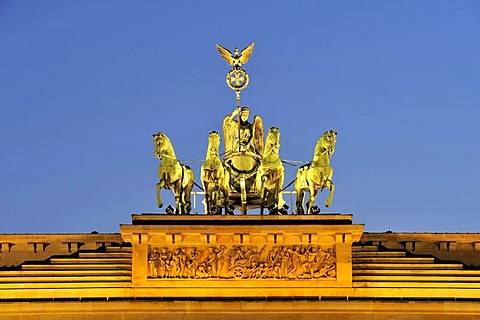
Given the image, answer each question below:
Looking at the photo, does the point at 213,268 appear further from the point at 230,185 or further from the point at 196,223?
the point at 230,185

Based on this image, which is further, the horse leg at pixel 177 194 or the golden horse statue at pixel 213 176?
the horse leg at pixel 177 194

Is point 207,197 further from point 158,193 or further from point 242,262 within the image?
point 242,262

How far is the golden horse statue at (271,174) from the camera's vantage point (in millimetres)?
59969

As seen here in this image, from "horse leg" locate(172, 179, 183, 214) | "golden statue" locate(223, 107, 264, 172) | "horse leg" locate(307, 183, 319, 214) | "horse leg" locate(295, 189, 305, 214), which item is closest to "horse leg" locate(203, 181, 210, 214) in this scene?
"horse leg" locate(172, 179, 183, 214)

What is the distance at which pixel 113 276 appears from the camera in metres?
58.4

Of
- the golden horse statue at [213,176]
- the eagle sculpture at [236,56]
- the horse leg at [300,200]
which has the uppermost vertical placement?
the eagle sculpture at [236,56]

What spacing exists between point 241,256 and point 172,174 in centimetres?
373

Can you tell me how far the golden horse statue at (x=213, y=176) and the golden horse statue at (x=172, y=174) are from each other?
1.91 feet

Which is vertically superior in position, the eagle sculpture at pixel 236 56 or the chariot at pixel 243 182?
the eagle sculpture at pixel 236 56

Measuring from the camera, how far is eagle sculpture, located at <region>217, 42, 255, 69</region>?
6544 centimetres

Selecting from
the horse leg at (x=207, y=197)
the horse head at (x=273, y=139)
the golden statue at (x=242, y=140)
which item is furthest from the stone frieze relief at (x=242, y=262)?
the golden statue at (x=242, y=140)

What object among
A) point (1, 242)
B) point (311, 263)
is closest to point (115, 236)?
point (1, 242)

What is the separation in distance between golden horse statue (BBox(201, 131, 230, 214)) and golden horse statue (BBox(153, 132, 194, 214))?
582 millimetres

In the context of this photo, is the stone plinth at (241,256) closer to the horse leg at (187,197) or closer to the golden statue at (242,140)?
the horse leg at (187,197)
